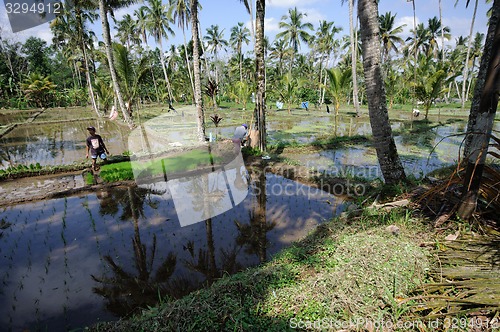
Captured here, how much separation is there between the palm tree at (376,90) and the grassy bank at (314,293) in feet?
6.27

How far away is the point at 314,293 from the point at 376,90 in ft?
12.2

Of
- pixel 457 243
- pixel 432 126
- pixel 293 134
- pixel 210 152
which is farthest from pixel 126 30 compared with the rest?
pixel 457 243

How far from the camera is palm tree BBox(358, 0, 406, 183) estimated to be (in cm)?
447

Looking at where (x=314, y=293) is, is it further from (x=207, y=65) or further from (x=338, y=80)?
(x=207, y=65)

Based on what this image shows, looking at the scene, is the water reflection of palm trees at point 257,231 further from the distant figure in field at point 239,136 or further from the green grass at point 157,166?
the distant figure in field at point 239,136

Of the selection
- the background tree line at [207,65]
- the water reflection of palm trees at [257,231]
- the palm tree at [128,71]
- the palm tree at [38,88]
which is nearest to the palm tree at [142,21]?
the background tree line at [207,65]

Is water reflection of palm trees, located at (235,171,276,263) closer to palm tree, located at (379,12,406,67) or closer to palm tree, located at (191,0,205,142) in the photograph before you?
palm tree, located at (191,0,205,142)

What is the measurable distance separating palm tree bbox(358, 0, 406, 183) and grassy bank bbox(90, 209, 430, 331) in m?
1.91

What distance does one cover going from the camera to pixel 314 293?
2.58 metres

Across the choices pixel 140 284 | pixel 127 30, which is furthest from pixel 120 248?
pixel 127 30

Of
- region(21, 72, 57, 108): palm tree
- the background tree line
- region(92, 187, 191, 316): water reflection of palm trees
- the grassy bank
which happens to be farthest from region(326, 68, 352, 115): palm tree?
region(21, 72, 57, 108): palm tree

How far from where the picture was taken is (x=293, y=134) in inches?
613

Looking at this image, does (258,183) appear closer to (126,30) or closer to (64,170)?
(64,170)

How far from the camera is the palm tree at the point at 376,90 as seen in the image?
4.47 m
